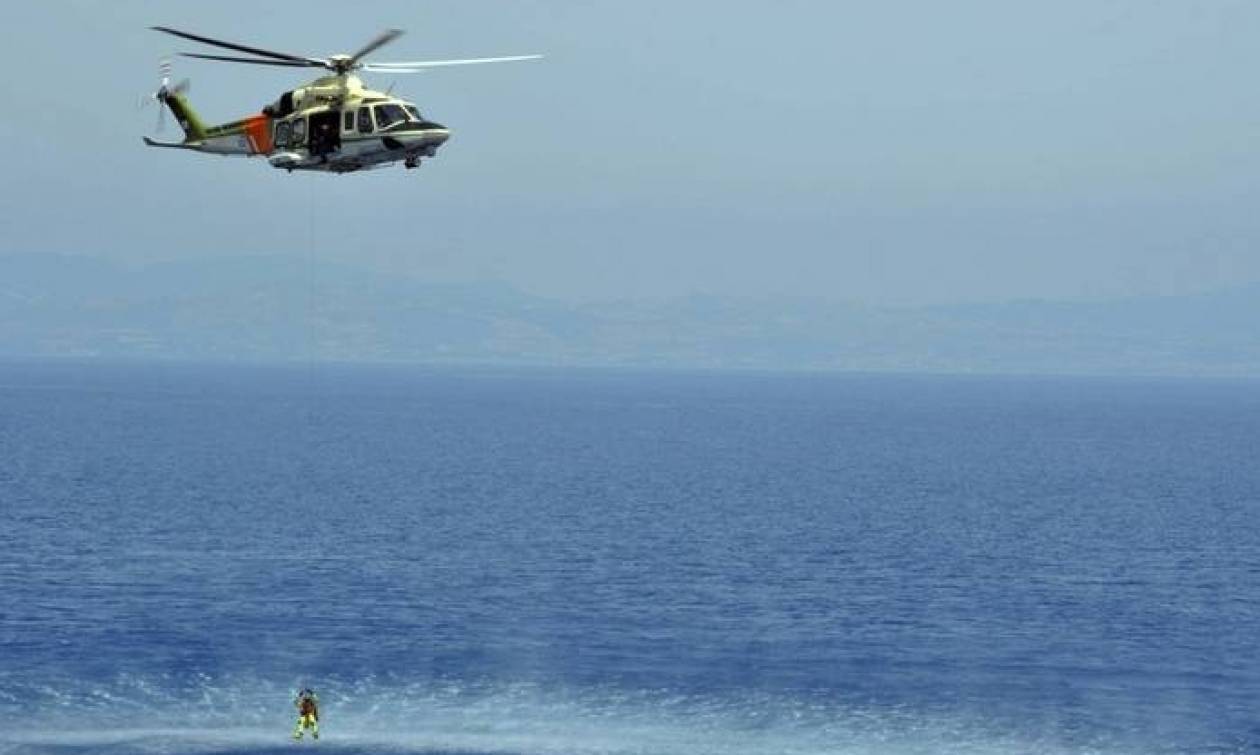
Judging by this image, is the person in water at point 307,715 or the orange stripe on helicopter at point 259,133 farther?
the person in water at point 307,715

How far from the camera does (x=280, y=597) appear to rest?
122000mm

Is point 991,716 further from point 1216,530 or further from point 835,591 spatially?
point 1216,530

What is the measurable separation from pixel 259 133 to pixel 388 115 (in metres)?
8.04

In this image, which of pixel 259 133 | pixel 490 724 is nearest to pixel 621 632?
pixel 490 724

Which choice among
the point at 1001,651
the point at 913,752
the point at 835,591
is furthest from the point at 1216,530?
the point at 913,752

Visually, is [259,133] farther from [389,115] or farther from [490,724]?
[490,724]

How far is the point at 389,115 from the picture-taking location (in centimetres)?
6438

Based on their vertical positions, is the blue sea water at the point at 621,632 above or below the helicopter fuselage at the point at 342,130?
below

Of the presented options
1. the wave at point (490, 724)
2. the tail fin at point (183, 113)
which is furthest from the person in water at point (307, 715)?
the tail fin at point (183, 113)

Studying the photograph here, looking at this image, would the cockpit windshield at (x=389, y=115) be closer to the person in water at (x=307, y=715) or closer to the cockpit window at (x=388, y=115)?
the cockpit window at (x=388, y=115)

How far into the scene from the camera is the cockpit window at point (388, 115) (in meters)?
64.2

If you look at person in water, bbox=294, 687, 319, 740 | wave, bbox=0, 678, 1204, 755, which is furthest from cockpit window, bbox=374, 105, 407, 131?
wave, bbox=0, 678, 1204, 755

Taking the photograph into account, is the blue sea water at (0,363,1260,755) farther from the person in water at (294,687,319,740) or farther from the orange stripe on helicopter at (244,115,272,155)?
the orange stripe on helicopter at (244,115,272,155)

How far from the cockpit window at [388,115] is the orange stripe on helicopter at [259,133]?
6487 millimetres
